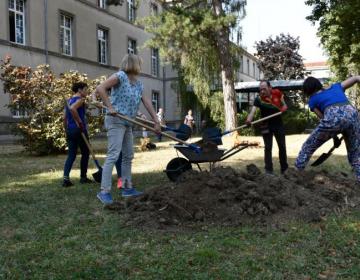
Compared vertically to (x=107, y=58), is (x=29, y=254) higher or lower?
lower

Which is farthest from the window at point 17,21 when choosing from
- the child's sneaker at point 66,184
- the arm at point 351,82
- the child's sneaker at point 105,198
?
the arm at point 351,82

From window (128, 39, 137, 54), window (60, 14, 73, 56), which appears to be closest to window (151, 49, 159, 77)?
window (128, 39, 137, 54)

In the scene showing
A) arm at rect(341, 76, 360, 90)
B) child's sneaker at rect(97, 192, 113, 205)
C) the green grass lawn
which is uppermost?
arm at rect(341, 76, 360, 90)

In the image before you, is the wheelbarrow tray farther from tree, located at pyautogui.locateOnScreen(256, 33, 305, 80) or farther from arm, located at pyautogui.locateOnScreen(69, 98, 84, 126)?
tree, located at pyautogui.locateOnScreen(256, 33, 305, 80)

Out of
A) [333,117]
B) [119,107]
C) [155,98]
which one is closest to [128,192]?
[119,107]

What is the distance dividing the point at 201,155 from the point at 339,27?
52.5ft

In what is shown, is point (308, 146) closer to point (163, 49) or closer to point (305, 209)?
point (305, 209)

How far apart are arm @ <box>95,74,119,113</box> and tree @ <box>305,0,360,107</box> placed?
1558 cm

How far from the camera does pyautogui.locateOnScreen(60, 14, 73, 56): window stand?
25641 millimetres

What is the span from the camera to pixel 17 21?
22234 mm

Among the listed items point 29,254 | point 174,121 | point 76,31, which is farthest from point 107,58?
point 29,254

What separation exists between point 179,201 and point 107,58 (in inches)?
Answer: 1052

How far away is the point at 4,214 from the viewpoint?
5.36 m

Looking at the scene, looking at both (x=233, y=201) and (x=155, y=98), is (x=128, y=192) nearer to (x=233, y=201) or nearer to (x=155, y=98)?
(x=233, y=201)
